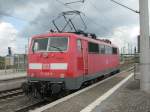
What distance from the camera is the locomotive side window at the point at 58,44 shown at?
15500 mm

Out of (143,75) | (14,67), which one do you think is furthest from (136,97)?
(14,67)

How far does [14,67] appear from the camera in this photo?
120 feet

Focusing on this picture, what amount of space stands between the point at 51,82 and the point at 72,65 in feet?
3.75

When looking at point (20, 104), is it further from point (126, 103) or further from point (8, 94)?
point (126, 103)

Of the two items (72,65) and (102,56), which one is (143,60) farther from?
(102,56)

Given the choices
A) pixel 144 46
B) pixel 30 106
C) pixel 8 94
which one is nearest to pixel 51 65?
pixel 30 106

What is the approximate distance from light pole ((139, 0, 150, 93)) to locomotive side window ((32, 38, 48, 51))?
14.1 ft

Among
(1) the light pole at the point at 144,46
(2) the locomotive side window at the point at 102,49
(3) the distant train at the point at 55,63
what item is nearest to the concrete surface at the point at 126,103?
(1) the light pole at the point at 144,46

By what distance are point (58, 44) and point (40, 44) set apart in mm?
918

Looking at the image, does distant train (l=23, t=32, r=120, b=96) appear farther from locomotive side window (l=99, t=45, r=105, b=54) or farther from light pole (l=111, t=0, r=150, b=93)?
locomotive side window (l=99, t=45, r=105, b=54)

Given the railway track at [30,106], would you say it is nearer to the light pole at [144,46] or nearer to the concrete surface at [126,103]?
the concrete surface at [126,103]

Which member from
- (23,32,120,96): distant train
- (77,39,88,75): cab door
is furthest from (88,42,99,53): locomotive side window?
(23,32,120,96): distant train

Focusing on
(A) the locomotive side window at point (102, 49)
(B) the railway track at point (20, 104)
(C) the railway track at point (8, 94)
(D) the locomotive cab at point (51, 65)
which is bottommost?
(B) the railway track at point (20, 104)

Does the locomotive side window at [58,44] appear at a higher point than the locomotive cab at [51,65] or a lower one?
higher
